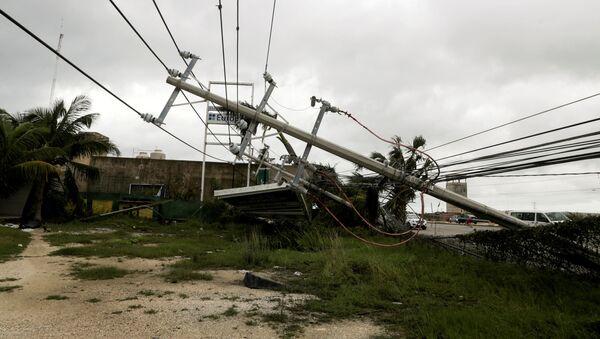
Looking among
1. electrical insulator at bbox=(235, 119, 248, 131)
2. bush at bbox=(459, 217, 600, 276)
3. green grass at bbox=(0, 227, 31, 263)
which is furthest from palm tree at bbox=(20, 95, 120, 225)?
bush at bbox=(459, 217, 600, 276)

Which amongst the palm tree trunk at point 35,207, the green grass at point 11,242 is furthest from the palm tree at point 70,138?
the green grass at point 11,242

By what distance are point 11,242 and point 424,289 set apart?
37.5 ft

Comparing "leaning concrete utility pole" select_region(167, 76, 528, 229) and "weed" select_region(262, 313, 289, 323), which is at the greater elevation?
"leaning concrete utility pole" select_region(167, 76, 528, 229)

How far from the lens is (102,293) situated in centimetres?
725

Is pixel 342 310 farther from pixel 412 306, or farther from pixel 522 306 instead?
pixel 522 306

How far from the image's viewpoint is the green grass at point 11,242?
11.0 meters

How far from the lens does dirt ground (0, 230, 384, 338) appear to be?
5301mm

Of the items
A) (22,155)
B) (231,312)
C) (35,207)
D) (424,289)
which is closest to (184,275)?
(231,312)

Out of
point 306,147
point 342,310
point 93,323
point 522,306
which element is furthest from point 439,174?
point 93,323

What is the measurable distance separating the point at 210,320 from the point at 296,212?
12447 millimetres

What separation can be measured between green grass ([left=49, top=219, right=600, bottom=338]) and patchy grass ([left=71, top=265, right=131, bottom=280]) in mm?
1054

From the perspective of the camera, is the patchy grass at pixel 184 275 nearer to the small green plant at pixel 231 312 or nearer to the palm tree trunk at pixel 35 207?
the small green plant at pixel 231 312

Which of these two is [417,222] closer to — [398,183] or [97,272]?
[398,183]

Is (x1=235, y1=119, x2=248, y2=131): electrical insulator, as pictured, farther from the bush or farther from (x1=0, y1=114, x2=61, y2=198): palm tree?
(x1=0, y1=114, x2=61, y2=198): palm tree
